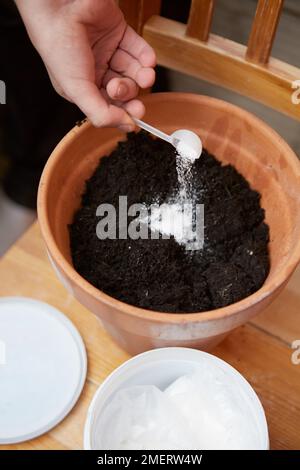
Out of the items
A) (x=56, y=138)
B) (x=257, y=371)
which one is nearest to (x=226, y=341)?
(x=257, y=371)

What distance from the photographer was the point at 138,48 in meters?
0.77

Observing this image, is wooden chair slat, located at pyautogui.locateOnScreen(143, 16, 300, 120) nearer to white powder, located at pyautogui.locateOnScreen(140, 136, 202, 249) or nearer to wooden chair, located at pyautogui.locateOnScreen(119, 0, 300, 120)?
wooden chair, located at pyautogui.locateOnScreen(119, 0, 300, 120)

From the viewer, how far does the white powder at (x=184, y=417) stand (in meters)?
0.58

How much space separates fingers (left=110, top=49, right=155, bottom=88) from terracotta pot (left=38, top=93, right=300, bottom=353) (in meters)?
0.03

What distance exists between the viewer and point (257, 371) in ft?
2.37

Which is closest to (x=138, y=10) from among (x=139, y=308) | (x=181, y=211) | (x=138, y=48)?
(x=138, y=48)

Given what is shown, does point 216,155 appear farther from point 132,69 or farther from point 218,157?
point 132,69

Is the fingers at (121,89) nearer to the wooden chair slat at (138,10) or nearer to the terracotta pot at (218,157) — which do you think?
the terracotta pot at (218,157)

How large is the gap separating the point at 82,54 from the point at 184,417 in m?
0.49

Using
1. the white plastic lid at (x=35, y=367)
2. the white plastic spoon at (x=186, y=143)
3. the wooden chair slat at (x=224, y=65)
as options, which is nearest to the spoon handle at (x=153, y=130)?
the white plastic spoon at (x=186, y=143)

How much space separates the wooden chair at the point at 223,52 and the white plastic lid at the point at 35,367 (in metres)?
0.45

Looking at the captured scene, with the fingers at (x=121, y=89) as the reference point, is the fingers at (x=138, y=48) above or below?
above

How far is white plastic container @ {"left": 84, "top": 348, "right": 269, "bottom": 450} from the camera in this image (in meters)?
0.56
